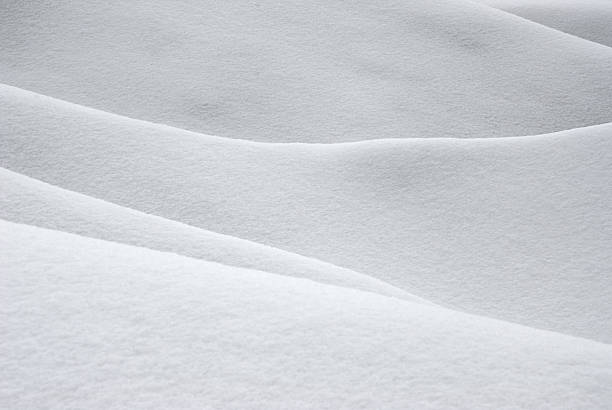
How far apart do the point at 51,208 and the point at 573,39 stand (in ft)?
7.85

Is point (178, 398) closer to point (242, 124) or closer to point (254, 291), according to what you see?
point (254, 291)

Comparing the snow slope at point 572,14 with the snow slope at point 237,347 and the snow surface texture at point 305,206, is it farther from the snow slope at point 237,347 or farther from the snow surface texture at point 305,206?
the snow slope at point 237,347

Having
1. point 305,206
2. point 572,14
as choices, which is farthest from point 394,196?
point 572,14

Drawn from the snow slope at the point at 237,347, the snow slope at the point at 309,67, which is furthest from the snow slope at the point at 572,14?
the snow slope at the point at 237,347

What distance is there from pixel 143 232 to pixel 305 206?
1.71 feet

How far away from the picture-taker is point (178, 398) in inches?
27.5

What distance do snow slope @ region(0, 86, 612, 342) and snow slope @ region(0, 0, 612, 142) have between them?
0.49 metres

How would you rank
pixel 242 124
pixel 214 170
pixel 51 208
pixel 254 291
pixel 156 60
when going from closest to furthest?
pixel 254 291 → pixel 51 208 → pixel 214 170 → pixel 242 124 → pixel 156 60

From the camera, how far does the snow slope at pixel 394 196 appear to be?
1.51 metres

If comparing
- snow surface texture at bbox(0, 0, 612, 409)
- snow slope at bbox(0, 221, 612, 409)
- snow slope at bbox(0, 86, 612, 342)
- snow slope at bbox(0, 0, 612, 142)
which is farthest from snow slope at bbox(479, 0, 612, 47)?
snow slope at bbox(0, 221, 612, 409)

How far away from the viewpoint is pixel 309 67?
2586 millimetres

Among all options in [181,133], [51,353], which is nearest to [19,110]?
[181,133]

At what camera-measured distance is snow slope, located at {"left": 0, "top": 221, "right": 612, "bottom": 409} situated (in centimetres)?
71

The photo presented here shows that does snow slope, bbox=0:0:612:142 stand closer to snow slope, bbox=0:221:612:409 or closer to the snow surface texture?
the snow surface texture
